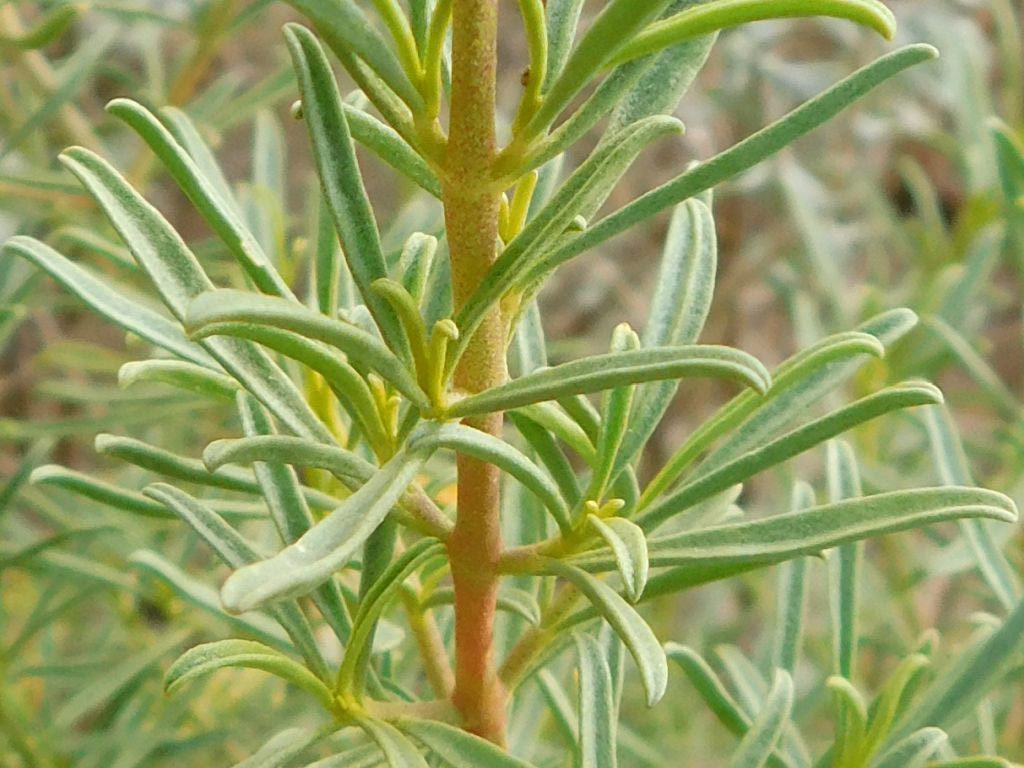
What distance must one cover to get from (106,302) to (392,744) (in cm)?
17

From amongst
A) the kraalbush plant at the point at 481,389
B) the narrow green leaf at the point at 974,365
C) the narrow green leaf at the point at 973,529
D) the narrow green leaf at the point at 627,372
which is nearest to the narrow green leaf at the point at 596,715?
the kraalbush plant at the point at 481,389

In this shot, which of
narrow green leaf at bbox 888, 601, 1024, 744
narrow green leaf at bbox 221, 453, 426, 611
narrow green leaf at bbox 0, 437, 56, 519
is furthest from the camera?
narrow green leaf at bbox 0, 437, 56, 519

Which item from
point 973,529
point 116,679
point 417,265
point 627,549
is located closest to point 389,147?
point 417,265

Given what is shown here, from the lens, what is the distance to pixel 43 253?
37cm

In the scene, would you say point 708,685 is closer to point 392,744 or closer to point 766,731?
point 766,731

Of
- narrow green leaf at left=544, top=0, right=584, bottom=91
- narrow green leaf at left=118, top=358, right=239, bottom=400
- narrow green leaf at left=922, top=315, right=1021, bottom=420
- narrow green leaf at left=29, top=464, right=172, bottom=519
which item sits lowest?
narrow green leaf at left=29, top=464, right=172, bottom=519

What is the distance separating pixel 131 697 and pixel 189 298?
0.49 metres

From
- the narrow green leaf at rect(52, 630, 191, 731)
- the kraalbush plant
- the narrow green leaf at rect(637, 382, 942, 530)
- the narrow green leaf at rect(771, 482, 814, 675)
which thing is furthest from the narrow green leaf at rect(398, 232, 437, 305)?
the narrow green leaf at rect(52, 630, 191, 731)

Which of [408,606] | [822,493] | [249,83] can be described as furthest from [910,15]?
[408,606]

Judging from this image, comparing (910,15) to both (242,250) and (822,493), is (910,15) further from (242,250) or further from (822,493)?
(242,250)

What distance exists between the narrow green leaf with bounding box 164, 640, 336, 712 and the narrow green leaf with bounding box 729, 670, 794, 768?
0.15 meters

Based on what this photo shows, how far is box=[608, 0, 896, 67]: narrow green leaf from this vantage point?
11.2 inches

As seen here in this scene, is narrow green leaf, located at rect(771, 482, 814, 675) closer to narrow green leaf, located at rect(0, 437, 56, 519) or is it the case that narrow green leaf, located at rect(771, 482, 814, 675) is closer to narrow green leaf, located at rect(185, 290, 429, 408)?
narrow green leaf, located at rect(185, 290, 429, 408)

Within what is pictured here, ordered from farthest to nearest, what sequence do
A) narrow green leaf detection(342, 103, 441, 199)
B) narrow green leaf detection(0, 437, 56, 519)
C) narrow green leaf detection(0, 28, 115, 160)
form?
narrow green leaf detection(0, 28, 115, 160) → narrow green leaf detection(0, 437, 56, 519) → narrow green leaf detection(342, 103, 441, 199)
